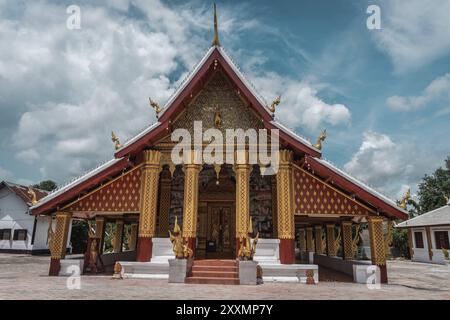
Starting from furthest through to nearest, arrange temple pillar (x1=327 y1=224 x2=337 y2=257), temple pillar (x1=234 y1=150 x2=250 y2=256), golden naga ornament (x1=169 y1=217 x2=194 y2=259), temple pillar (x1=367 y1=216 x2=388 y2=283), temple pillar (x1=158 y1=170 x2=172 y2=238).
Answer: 1. temple pillar (x1=327 y1=224 x2=337 y2=257)
2. temple pillar (x1=158 y1=170 x2=172 y2=238)
3. temple pillar (x1=234 y1=150 x2=250 y2=256)
4. temple pillar (x1=367 y1=216 x2=388 y2=283)
5. golden naga ornament (x1=169 y1=217 x2=194 y2=259)

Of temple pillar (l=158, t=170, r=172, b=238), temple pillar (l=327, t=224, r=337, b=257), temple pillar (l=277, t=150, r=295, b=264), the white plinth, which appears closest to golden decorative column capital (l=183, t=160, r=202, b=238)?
temple pillar (l=277, t=150, r=295, b=264)

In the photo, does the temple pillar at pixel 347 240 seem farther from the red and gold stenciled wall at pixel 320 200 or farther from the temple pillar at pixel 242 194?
the temple pillar at pixel 242 194

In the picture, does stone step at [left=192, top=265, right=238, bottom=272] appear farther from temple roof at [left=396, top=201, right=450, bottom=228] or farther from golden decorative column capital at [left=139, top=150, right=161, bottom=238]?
temple roof at [left=396, top=201, right=450, bottom=228]

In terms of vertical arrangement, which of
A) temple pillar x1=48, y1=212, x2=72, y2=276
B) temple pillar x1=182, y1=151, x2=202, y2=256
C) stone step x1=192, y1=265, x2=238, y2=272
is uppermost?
temple pillar x1=182, y1=151, x2=202, y2=256

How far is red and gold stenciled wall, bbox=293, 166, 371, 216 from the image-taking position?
37.1 ft

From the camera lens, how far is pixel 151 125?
456 inches

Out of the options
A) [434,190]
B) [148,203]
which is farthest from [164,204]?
[434,190]

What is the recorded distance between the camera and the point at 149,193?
11.5 m

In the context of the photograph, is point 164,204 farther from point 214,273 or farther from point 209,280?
point 209,280

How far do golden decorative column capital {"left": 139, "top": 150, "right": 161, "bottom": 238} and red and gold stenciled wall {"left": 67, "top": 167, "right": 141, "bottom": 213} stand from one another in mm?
441

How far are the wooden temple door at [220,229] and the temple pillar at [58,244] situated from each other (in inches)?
230

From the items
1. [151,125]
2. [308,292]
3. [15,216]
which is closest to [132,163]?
[151,125]

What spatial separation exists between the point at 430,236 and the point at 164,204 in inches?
997

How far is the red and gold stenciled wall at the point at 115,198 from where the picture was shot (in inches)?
458
